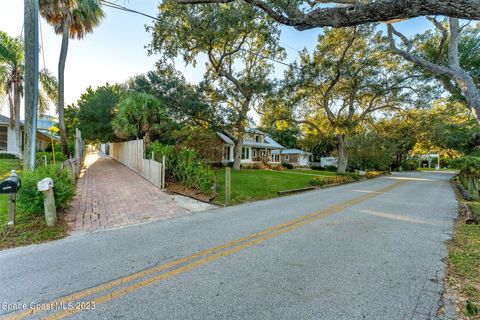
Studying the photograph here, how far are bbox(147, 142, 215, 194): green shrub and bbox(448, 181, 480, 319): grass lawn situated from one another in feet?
25.0

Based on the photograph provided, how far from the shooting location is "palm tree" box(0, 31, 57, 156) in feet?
53.5

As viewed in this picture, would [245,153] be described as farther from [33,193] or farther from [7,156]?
[33,193]

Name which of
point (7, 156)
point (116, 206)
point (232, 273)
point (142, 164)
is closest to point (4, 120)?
point (7, 156)

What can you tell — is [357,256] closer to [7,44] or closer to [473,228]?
[473,228]

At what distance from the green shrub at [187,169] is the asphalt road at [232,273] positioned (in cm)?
417

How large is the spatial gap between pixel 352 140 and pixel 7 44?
29.6 m

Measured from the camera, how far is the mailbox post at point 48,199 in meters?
5.04

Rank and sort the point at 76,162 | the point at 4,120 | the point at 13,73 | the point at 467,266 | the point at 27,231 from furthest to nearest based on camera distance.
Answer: the point at 4,120 → the point at 13,73 → the point at 76,162 → the point at 27,231 → the point at 467,266

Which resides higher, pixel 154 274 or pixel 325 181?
pixel 325 181

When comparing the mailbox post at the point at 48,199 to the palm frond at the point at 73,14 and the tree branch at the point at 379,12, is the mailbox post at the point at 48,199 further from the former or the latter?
the palm frond at the point at 73,14

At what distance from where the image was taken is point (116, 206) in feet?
24.5

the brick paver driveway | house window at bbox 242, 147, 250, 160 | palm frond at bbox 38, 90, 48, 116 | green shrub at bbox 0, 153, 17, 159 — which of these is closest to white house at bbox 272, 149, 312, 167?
house window at bbox 242, 147, 250, 160

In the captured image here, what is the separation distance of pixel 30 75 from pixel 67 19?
424 inches

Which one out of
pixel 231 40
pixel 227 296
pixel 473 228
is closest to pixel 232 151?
pixel 231 40
